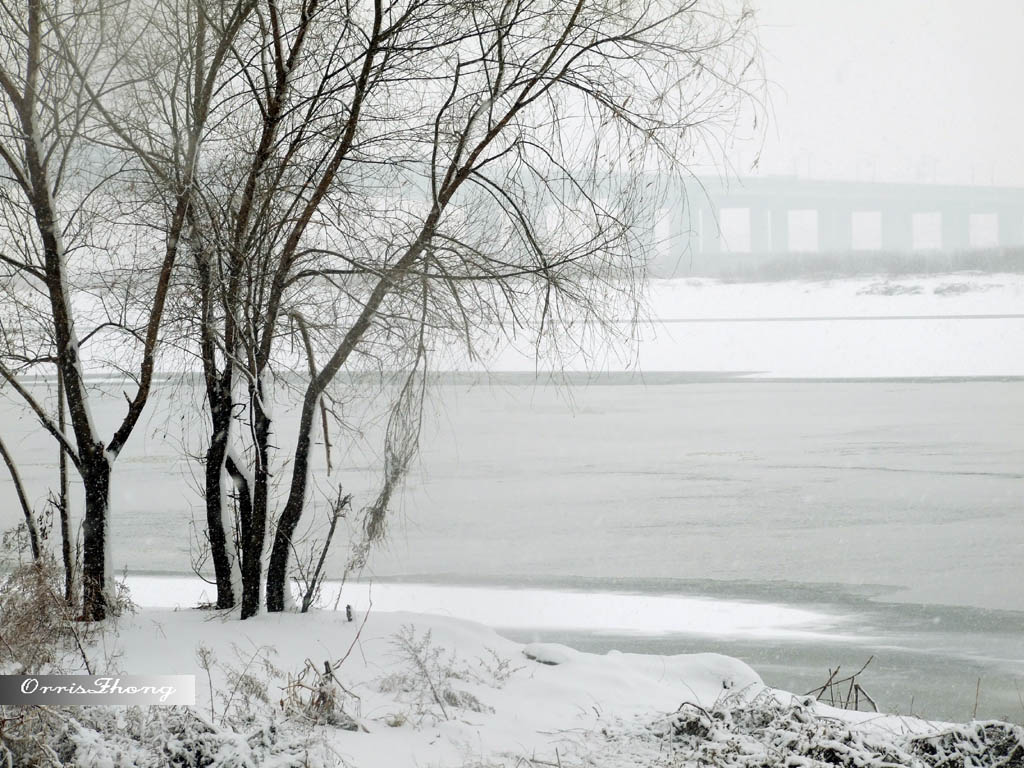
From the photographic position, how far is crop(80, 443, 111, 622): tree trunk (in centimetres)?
513

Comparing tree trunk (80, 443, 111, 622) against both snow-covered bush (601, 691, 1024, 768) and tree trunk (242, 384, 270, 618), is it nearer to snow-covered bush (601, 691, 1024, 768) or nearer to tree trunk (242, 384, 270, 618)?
tree trunk (242, 384, 270, 618)

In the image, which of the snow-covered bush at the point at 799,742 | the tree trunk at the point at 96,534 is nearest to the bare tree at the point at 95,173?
the tree trunk at the point at 96,534

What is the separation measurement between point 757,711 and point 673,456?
9908mm

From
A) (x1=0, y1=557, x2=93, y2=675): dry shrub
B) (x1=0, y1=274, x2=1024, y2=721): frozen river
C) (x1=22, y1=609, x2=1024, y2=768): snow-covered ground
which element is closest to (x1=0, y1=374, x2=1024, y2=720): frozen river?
(x1=0, y1=274, x2=1024, y2=721): frozen river

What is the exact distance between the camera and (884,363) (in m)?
29.0

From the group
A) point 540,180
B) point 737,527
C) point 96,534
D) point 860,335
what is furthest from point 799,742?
point 860,335

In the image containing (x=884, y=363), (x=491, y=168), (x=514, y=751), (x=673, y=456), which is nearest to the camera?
(x=514, y=751)

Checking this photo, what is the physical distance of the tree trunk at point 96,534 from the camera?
202 inches

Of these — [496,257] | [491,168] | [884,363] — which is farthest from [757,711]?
[884,363]

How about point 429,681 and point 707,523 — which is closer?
point 429,681

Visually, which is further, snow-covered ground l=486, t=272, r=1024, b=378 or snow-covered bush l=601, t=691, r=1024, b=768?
snow-covered ground l=486, t=272, r=1024, b=378

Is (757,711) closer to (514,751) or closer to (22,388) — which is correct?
(514,751)

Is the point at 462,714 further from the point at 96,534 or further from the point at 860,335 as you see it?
the point at 860,335

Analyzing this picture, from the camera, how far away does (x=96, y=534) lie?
5.24 m
